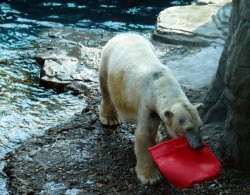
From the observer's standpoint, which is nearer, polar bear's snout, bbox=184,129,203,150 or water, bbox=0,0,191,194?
polar bear's snout, bbox=184,129,203,150

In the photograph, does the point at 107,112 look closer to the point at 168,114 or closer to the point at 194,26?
the point at 168,114

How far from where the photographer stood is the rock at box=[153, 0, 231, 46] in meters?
8.80

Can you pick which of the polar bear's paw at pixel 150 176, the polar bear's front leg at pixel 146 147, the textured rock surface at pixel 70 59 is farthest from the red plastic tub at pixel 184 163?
the textured rock surface at pixel 70 59

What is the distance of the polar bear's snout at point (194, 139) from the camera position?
399 centimetres

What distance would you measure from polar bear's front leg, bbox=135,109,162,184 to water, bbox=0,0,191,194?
1.44 metres

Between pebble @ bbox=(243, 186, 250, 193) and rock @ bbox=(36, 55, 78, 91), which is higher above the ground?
pebble @ bbox=(243, 186, 250, 193)

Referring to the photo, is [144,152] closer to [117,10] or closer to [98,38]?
[98,38]

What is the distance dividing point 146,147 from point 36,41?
5.50 meters

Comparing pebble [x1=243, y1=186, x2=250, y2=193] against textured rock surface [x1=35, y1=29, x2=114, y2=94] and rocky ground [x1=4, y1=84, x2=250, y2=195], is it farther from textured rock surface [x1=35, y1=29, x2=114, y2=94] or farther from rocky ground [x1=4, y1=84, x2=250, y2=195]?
textured rock surface [x1=35, y1=29, x2=114, y2=94]

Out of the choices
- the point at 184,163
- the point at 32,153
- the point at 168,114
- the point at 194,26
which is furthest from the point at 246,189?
the point at 194,26

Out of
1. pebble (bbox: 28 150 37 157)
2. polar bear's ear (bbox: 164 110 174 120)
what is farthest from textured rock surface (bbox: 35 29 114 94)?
polar bear's ear (bbox: 164 110 174 120)

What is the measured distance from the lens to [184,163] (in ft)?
13.2

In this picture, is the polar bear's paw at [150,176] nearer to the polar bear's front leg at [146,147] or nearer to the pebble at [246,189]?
the polar bear's front leg at [146,147]

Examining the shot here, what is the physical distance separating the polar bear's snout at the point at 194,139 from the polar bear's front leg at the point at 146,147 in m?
0.61
